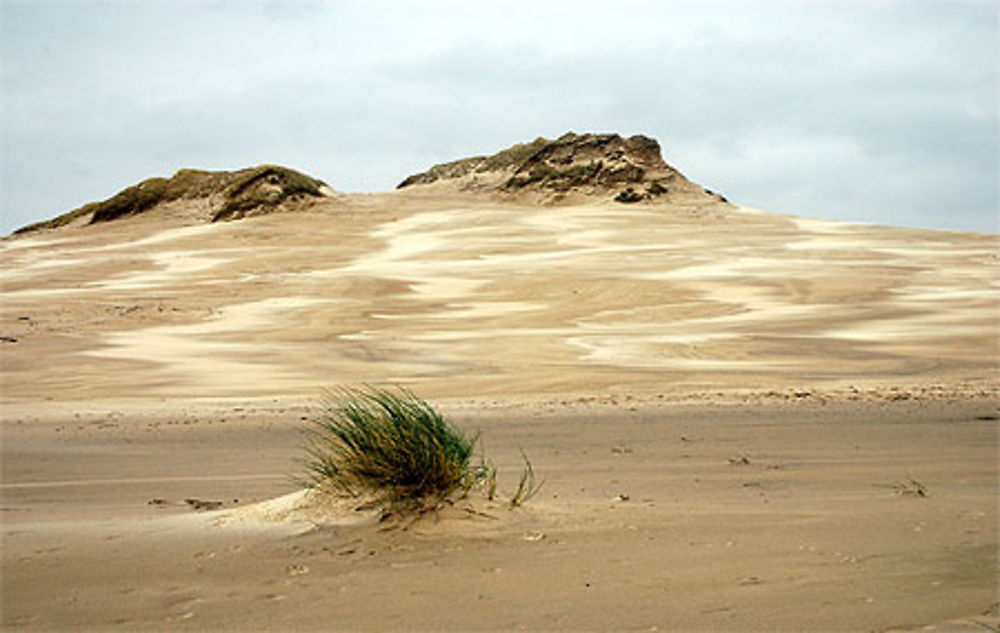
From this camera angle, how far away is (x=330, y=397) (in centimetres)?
1329

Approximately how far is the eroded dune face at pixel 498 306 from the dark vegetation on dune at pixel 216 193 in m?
3.06

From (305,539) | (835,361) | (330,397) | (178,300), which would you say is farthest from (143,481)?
(178,300)

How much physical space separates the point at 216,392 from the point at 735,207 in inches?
1745

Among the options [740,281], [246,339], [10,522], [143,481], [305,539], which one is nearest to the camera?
[305,539]

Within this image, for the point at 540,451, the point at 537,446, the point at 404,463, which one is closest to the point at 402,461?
the point at 404,463

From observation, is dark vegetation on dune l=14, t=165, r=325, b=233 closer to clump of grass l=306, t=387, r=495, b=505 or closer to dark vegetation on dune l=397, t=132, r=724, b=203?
dark vegetation on dune l=397, t=132, r=724, b=203

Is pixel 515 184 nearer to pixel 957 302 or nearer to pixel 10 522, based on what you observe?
pixel 957 302

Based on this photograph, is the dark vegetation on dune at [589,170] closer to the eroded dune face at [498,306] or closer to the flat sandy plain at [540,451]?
the eroded dune face at [498,306]

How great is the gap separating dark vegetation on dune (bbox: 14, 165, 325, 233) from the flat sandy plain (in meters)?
22.6

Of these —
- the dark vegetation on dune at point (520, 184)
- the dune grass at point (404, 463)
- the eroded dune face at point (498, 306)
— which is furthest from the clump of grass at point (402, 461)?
the dark vegetation on dune at point (520, 184)

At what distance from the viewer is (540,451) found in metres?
9.01

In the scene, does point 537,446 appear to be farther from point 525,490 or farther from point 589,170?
point 589,170

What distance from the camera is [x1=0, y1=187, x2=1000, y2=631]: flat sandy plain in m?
4.38

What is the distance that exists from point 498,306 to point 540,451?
16840mm
